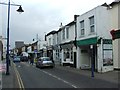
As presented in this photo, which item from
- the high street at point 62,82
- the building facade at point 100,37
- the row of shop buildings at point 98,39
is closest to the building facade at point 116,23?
the row of shop buildings at point 98,39

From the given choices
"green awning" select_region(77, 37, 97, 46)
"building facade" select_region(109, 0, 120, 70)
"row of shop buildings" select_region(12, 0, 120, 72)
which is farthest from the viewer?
"green awning" select_region(77, 37, 97, 46)

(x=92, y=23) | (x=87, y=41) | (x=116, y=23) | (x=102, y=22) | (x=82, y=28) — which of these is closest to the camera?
(x=116, y=23)

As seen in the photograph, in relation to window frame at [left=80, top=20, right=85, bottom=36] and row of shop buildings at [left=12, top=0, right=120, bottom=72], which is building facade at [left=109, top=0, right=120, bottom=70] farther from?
window frame at [left=80, top=20, right=85, bottom=36]

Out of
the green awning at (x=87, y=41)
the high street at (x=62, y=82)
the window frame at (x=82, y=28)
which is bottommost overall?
the high street at (x=62, y=82)

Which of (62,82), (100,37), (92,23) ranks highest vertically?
(92,23)

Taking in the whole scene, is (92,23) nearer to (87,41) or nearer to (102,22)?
(102,22)

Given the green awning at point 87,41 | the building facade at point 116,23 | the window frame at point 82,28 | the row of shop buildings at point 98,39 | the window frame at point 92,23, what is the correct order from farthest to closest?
the window frame at point 82,28 → the window frame at point 92,23 → the green awning at point 87,41 → the row of shop buildings at point 98,39 → the building facade at point 116,23

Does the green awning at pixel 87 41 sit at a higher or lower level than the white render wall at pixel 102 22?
lower

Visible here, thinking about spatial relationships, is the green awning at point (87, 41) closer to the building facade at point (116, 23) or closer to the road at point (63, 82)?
the building facade at point (116, 23)

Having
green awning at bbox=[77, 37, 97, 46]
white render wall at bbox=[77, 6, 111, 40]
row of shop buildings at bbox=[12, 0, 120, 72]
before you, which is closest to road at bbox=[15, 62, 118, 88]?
row of shop buildings at bbox=[12, 0, 120, 72]

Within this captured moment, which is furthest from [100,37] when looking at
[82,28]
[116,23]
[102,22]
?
[82,28]

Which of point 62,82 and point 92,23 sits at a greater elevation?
point 92,23

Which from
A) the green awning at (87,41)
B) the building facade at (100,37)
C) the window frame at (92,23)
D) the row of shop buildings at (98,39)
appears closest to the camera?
the row of shop buildings at (98,39)

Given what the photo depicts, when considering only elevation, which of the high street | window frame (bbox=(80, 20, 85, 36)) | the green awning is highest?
window frame (bbox=(80, 20, 85, 36))
